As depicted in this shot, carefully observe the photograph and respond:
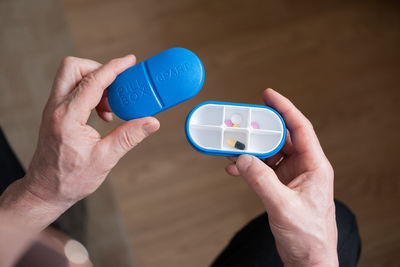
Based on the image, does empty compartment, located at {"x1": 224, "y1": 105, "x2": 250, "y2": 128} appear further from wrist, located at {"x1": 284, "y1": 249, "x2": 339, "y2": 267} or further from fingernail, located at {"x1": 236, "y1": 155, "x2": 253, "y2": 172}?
wrist, located at {"x1": 284, "y1": 249, "x2": 339, "y2": 267}

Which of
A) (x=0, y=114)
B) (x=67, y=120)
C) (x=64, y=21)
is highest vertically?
(x=64, y=21)

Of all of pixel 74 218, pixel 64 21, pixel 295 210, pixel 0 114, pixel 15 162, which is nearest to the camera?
pixel 295 210

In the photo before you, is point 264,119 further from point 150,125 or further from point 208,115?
point 150,125

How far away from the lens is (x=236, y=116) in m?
0.88

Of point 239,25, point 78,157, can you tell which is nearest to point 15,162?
point 78,157

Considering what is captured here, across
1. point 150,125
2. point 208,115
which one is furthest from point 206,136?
point 150,125

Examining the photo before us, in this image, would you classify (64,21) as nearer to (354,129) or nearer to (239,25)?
(239,25)

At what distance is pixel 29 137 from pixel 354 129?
4.49 ft

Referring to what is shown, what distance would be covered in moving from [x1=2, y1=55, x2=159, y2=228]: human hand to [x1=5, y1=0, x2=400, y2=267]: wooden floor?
23.7 inches

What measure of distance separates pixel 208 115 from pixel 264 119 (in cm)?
14

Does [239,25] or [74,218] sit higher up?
[239,25]

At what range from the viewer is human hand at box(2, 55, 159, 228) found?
76 centimetres

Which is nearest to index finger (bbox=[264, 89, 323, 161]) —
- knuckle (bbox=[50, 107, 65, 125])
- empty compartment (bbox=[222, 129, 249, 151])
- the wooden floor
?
empty compartment (bbox=[222, 129, 249, 151])

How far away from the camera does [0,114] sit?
1.47 metres
